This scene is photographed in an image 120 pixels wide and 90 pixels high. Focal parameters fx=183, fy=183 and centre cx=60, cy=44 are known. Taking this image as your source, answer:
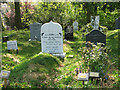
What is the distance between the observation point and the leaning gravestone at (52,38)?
9.81 m

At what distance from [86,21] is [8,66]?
2040 cm

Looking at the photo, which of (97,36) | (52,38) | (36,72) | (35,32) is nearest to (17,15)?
(35,32)

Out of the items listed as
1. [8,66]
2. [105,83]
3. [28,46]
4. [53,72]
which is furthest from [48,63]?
[28,46]

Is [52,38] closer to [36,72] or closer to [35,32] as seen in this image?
[36,72]

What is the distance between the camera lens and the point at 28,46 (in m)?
13.2

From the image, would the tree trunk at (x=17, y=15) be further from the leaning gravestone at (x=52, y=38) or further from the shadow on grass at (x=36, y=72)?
the shadow on grass at (x=36, y=72)

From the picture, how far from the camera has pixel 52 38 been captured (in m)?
9.91

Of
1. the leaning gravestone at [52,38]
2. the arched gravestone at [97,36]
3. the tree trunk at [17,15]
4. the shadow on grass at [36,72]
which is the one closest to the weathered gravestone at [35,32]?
the tree trunk at [17,15]

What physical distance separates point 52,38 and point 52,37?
56mm

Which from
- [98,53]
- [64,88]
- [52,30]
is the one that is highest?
[52,30]

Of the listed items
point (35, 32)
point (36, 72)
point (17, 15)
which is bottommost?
point (36, 72)

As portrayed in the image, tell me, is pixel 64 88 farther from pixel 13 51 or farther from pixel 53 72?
pixel 13 51

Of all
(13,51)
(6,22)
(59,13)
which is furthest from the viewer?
(6,22)

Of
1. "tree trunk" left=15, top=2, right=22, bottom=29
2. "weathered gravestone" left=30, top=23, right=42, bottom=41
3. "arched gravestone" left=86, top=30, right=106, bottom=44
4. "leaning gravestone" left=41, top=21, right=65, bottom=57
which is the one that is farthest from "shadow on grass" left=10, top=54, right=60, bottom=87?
"tree trunk" left=15, top=2, right=22, bottom=29
